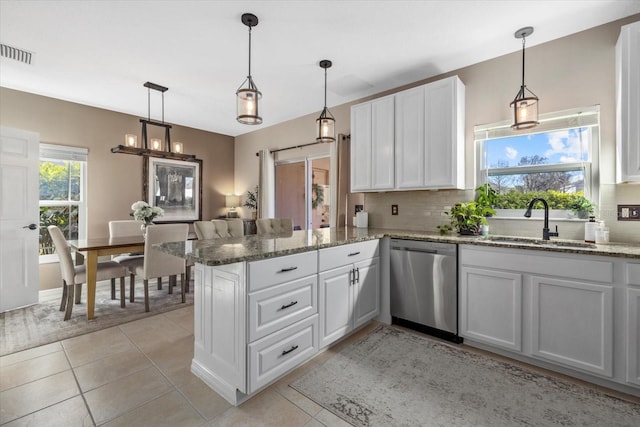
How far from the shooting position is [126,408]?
171 centimetres

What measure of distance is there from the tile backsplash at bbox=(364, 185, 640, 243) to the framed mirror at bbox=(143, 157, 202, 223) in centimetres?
343

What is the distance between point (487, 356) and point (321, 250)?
160cm

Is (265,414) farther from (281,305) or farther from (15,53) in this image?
(15,53)

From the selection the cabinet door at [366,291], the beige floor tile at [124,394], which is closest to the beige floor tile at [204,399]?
the beige floor tile at [124,394]

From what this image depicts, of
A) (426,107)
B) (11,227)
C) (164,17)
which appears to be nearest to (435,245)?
(426,107)

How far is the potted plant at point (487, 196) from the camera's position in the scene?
2844mm

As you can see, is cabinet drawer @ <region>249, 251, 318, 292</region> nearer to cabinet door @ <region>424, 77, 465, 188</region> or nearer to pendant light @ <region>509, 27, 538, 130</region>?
cabinet door @ <region>424, 77, 465, 188</region>

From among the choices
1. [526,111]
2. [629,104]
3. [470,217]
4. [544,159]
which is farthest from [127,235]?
[629,104]

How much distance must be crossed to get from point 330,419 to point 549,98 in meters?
3.14

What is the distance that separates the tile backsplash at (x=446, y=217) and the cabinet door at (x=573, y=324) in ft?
2.50

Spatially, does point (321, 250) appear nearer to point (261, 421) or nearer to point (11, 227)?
point (261, 421)

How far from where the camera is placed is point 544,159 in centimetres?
271

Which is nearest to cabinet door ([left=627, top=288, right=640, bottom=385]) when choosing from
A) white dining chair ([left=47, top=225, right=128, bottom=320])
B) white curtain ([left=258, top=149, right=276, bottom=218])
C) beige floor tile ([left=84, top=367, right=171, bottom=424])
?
beige floor tile ([left=84, top=367, right=171, bottom=424])

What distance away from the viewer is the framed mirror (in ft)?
16.3
